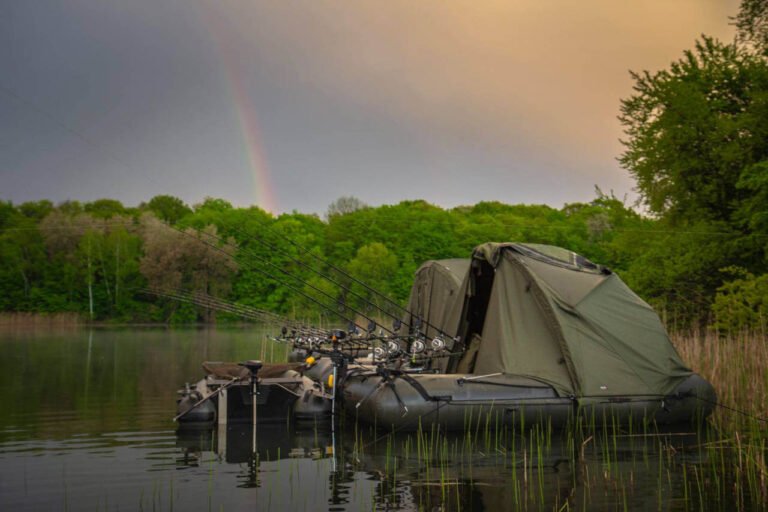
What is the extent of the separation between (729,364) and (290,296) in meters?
49.4

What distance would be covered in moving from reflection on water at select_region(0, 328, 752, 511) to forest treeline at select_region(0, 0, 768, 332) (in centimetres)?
319

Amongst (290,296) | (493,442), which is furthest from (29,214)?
(493,442)

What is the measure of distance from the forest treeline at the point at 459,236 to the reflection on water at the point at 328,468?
10.5 ft

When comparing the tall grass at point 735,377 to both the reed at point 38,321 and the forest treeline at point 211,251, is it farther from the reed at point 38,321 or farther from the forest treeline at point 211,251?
the reed at point 38,321

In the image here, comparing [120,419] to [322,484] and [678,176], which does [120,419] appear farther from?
[678,176]

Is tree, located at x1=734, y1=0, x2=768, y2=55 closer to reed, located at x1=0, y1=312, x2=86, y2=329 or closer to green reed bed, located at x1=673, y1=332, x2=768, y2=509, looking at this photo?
green reed bed, located at x1=673, y1=332, x2=768, y2=509

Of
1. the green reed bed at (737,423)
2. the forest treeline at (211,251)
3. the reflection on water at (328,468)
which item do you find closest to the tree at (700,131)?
the green reed bed at (737,423)

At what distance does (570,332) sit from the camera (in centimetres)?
1246

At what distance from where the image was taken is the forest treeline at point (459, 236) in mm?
22547

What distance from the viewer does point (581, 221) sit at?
255 ft

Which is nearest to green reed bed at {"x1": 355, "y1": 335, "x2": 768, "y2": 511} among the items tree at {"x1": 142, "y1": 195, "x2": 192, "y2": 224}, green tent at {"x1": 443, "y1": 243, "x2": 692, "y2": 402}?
green tent at {"x1": 443, "y1": 243, "x2": 692, "y2": 402}

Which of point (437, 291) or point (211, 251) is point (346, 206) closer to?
point (211, 251)

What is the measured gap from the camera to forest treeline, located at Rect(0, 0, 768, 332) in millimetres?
22547

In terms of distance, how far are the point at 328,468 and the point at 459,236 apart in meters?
63.8
